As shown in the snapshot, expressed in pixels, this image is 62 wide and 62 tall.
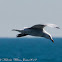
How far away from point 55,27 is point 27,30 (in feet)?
5.31

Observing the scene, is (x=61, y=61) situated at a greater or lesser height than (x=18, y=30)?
lesser

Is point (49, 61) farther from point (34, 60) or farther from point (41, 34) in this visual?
point (41, 34)

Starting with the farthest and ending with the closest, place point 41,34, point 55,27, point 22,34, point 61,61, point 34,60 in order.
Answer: point 34,60 → point 61,61 → point 22,34 → point 41,34 → point 55,27

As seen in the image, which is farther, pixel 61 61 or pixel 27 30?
pixel 61 61

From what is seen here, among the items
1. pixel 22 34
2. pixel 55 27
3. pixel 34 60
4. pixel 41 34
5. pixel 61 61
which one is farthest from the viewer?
pixel 34 60

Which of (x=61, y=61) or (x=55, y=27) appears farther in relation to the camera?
(x=61, y=61)

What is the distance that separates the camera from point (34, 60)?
12519cm

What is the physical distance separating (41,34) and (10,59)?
105 m

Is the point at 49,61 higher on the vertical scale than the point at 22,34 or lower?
lower

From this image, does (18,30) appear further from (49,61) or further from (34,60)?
(34,60)

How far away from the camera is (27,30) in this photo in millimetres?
12523

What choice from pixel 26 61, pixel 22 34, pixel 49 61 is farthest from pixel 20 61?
pixel 22 34

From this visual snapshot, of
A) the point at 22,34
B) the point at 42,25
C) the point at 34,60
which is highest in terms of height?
the point at 42,25

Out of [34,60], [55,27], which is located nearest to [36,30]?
[55,27]
